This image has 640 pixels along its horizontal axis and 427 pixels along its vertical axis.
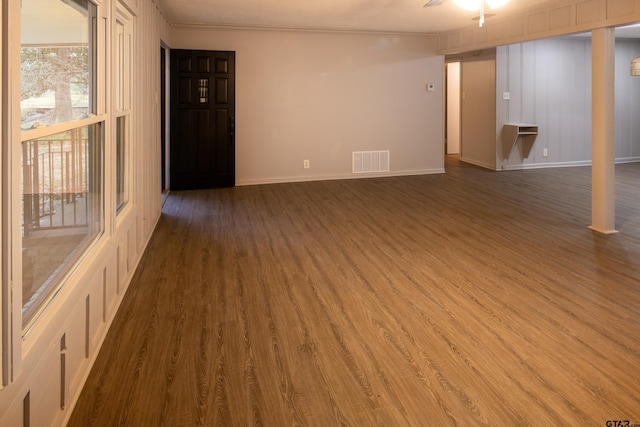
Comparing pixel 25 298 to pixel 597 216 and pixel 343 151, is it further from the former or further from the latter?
pixel 343 151

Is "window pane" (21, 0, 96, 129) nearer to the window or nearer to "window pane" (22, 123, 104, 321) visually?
the window

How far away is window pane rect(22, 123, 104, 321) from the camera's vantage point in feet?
6.06

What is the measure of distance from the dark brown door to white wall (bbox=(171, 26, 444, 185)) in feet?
0.82

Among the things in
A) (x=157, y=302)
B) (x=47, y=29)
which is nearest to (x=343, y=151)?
(x=157, y=302)

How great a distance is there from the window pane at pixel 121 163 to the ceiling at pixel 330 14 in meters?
2.84

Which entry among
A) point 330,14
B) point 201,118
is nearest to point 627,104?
point 330,14

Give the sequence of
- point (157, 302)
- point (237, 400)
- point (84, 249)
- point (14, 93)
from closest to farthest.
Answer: point (14, 93) < point (237, 400) < point (84, 249) < point (157, 302)

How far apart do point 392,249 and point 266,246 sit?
1208 millimetres

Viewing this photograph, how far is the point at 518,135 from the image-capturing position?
966 centimetres

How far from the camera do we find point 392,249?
4.74 meters

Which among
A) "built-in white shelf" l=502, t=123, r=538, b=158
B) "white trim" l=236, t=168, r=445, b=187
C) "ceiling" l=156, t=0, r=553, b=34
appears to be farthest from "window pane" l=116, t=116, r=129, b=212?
"built-in white shelf" l=502, t=123, r=538, b=158

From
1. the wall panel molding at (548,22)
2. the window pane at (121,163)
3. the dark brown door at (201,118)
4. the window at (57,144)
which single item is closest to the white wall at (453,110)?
the wall panel molding at (548,22)

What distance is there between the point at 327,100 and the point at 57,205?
6.76m

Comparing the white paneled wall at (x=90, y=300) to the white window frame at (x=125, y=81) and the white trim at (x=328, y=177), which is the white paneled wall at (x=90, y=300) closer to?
the white window frame at (x=125, y=81)
